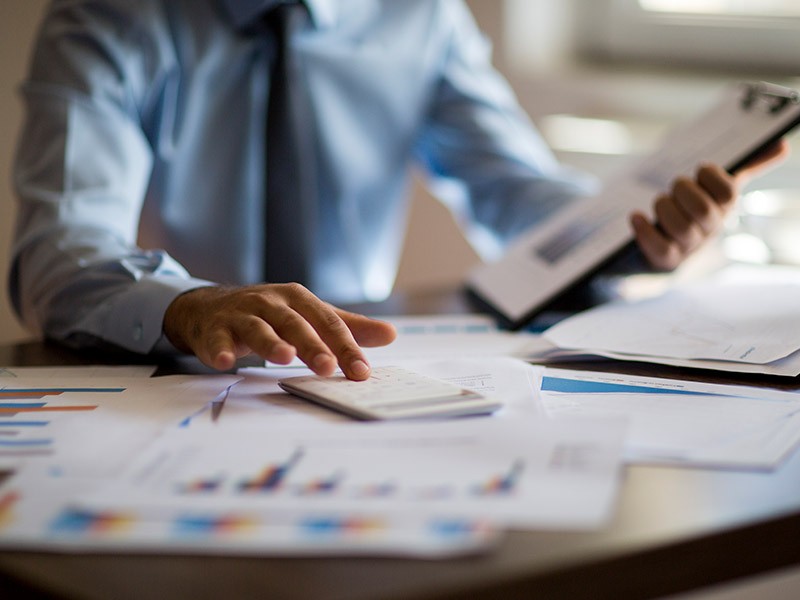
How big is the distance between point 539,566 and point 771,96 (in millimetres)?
692

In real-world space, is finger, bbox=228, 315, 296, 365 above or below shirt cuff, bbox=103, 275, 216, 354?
above

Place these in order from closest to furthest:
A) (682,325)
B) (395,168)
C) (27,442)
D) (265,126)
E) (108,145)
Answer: (27,442) < (682,325) < (108,145) < (265,126) < (395,168)

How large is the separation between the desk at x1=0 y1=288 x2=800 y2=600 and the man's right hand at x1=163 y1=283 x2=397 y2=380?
0.23m

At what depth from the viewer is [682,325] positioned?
0.78 meters

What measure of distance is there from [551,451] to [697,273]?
82 cm

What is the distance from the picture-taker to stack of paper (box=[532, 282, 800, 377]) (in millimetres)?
680

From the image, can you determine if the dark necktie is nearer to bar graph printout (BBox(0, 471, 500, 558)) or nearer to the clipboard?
the clipboard

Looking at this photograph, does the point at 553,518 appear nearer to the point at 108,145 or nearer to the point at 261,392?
the point at 261,392

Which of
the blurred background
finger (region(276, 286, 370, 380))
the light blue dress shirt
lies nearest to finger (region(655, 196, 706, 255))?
the light blue dress shirt

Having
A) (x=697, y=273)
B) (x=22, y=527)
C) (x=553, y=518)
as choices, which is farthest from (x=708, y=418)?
(x=697, y=273)

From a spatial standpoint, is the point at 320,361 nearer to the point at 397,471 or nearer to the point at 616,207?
the point at 397,471

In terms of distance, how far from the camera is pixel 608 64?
71.7 inches

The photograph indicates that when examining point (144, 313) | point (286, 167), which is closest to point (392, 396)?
point (144, 313)

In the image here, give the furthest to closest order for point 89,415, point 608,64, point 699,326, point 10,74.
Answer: point 608,64 < point 10,74 < point 699,326 < point 89,415
